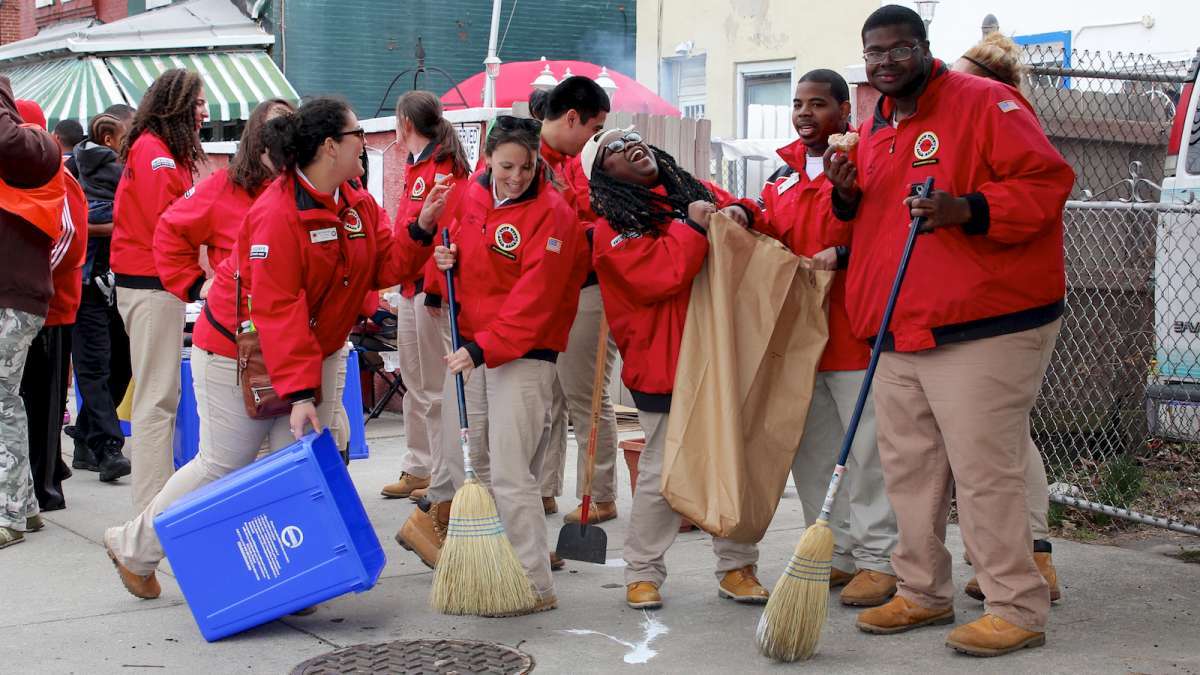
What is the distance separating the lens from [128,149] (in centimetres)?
683

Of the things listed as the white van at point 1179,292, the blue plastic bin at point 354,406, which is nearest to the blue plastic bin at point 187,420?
the blue plastic bin at point 354,406

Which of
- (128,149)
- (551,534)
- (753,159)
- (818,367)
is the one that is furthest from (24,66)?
(818,367)

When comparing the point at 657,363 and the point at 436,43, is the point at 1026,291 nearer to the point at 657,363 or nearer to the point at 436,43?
the point at 657,363

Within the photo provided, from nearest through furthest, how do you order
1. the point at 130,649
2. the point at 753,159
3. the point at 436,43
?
the point at 130,649
the point at 753,159
the point at 436,43

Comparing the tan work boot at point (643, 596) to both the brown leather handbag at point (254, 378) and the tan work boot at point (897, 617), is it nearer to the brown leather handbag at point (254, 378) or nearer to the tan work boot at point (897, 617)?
the tan work boot at point (897, 617)

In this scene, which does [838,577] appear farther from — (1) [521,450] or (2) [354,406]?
(2) [354,406]

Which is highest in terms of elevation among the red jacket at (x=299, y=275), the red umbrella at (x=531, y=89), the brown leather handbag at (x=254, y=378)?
the red umbrella at (x=531, y=89)

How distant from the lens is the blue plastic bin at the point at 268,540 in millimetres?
4699

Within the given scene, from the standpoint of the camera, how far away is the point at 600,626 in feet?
16.4

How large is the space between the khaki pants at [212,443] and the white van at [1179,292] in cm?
437

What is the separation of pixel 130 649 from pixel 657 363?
2032 millimetres

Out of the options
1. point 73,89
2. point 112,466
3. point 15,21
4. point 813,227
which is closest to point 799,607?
point 813,227

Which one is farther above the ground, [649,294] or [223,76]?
[223,76]

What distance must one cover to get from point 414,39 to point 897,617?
17.5m
